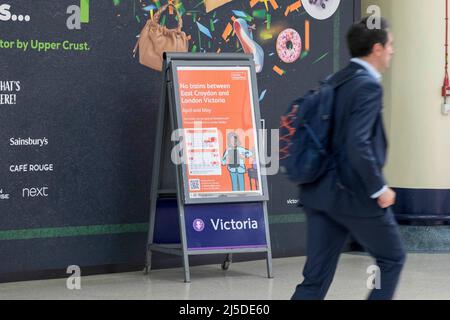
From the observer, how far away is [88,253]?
7012 mm

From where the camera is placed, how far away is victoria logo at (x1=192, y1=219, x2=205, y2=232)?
270 inches

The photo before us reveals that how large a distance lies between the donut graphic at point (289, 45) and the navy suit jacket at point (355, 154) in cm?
366

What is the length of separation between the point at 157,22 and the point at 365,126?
136 inches

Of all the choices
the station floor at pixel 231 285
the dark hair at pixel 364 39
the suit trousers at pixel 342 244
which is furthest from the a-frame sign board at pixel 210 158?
the dark hair at pixel 364 39

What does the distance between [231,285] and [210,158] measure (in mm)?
913

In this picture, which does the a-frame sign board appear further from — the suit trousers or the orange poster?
the suit trousers

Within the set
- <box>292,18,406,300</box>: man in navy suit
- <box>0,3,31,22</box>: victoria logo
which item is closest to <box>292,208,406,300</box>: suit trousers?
<box>292,18,406,300</box>: man in navy suit

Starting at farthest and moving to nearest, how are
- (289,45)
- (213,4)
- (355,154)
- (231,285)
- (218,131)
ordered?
(289,45)
(213,4)
(218,131)
(231,285)
(355,154)

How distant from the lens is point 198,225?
688 cm

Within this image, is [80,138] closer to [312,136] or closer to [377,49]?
[312,136]

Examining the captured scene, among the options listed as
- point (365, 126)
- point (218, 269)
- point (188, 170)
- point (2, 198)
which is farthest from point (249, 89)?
point (365, 126)

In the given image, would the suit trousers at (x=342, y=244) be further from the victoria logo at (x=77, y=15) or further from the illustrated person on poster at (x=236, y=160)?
the victoria logo at (x=77, y=15)

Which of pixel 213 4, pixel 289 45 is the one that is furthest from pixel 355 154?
pixel 289 45
